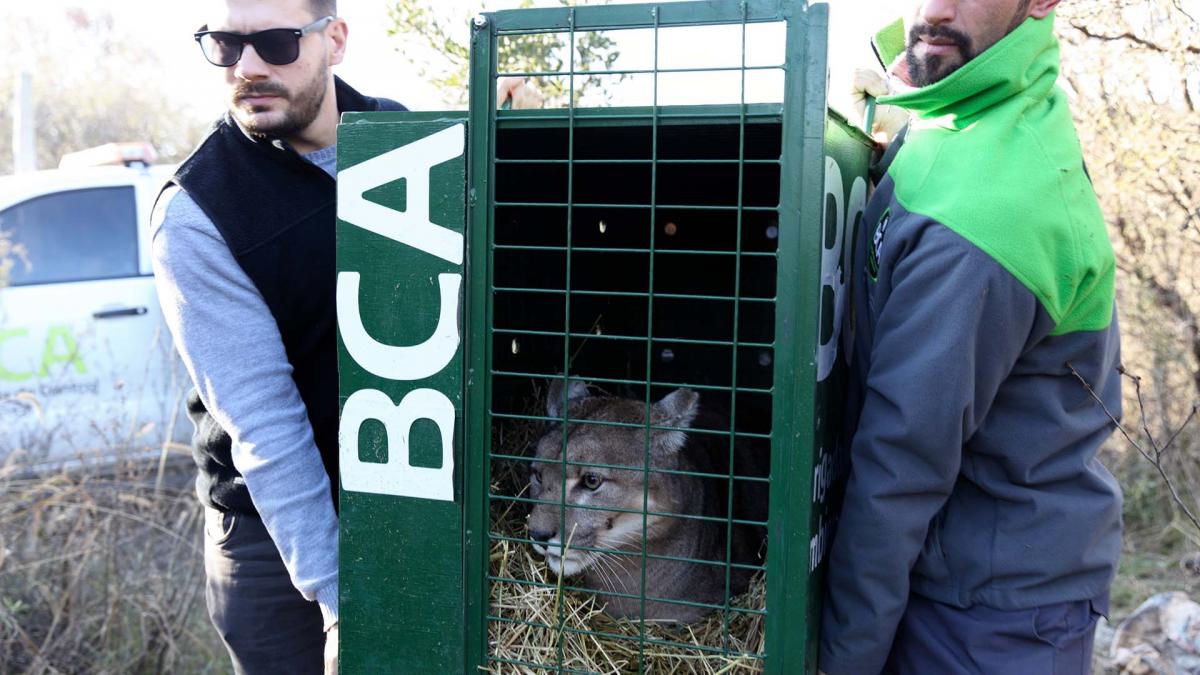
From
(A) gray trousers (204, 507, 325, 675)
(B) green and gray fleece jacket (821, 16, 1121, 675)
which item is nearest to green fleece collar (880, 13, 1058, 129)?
(B) green and gray fleece jacket (821, 16, 1121, 675)

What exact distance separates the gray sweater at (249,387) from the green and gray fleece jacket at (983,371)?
129 centimetres

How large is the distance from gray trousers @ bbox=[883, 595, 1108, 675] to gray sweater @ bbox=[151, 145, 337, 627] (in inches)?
58.0

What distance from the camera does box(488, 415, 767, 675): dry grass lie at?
2.41 m

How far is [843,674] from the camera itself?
2361 millimetres

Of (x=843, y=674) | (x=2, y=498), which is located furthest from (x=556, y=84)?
(x=2, y=498)

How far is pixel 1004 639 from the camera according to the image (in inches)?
91.4

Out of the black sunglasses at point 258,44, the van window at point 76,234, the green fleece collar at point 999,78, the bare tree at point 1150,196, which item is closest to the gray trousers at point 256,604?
the black sunglasses at point 258,44

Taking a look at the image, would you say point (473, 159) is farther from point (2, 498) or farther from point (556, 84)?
point (2, 498)

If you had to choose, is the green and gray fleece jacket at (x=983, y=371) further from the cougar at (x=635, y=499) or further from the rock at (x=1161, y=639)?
the rock at (x=1161, y=639)

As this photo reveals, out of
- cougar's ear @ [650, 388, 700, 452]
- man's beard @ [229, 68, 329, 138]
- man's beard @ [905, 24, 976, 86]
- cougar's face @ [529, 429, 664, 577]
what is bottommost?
cougar's face @ [529, 429, 664, 577]

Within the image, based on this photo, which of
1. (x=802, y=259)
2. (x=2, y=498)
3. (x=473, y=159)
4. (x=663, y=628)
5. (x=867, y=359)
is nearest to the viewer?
(x=802, y=259)

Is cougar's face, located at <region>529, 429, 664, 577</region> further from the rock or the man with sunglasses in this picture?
the rock

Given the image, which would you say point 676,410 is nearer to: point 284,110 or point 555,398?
point 555,398

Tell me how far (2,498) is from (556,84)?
3139mm
